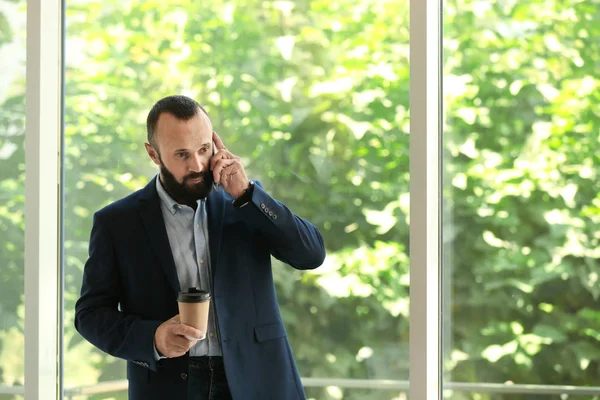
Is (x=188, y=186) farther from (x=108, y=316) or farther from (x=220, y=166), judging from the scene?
(x=108, y=316)

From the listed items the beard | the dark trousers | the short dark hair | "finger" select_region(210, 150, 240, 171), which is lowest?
the dark trousers

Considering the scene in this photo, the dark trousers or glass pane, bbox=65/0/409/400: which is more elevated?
glass pane, bbox=65/0/409/400

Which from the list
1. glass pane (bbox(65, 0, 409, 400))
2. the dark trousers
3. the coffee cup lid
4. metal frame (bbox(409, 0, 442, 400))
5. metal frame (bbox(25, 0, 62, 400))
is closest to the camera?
the coffee cup lid

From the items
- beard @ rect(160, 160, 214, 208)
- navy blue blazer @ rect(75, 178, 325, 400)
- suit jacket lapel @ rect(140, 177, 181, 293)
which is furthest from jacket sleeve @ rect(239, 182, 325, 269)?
suit jacket lapel @ rect(140, 177, 181, 293)

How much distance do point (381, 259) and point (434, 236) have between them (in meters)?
0.22

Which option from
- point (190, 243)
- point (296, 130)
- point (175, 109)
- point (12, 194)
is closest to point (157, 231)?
point (190, 243)

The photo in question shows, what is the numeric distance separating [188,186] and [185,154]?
0.08 meters

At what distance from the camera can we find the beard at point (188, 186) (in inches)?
77.7

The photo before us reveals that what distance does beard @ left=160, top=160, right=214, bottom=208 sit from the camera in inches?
77.7

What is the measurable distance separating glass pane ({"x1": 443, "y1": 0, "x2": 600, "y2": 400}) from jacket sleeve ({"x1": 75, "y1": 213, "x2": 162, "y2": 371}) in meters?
0.90

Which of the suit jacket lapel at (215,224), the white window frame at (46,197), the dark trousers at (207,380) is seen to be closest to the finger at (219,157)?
the suit jacket lapel at (215,224)

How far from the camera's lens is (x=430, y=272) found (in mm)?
2221

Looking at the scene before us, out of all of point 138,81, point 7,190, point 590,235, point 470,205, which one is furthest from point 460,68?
point 7,190

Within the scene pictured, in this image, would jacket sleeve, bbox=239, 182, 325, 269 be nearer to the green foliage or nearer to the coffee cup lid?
the coffee cup lid
